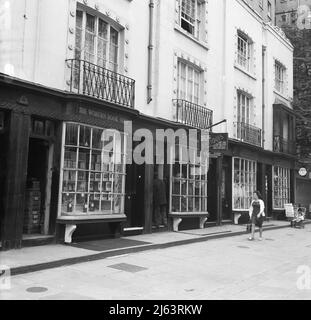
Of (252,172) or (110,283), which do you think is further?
(252,172)

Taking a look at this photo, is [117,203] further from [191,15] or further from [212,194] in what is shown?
[191,15]

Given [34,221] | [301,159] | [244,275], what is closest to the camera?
[244,275]

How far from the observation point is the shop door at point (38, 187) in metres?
11.5

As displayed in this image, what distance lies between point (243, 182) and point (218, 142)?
5.08 metres

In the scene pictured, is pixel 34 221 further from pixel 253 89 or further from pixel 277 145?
pixel 277 145

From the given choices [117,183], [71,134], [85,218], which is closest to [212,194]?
[117,183]

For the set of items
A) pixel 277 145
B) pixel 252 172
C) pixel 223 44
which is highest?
pixel 223 44

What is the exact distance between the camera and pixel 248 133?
70.1 ft

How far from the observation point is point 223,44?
19.6 m

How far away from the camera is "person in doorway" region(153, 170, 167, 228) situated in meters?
15.0

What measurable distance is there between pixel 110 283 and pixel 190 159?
29.9 feet

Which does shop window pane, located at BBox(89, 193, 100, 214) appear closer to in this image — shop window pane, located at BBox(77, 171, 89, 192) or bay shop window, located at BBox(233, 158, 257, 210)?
shop window pane, located at BBox(77, 171, 89, 192)

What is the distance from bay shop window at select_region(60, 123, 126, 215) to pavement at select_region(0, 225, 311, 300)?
1.42 metres
